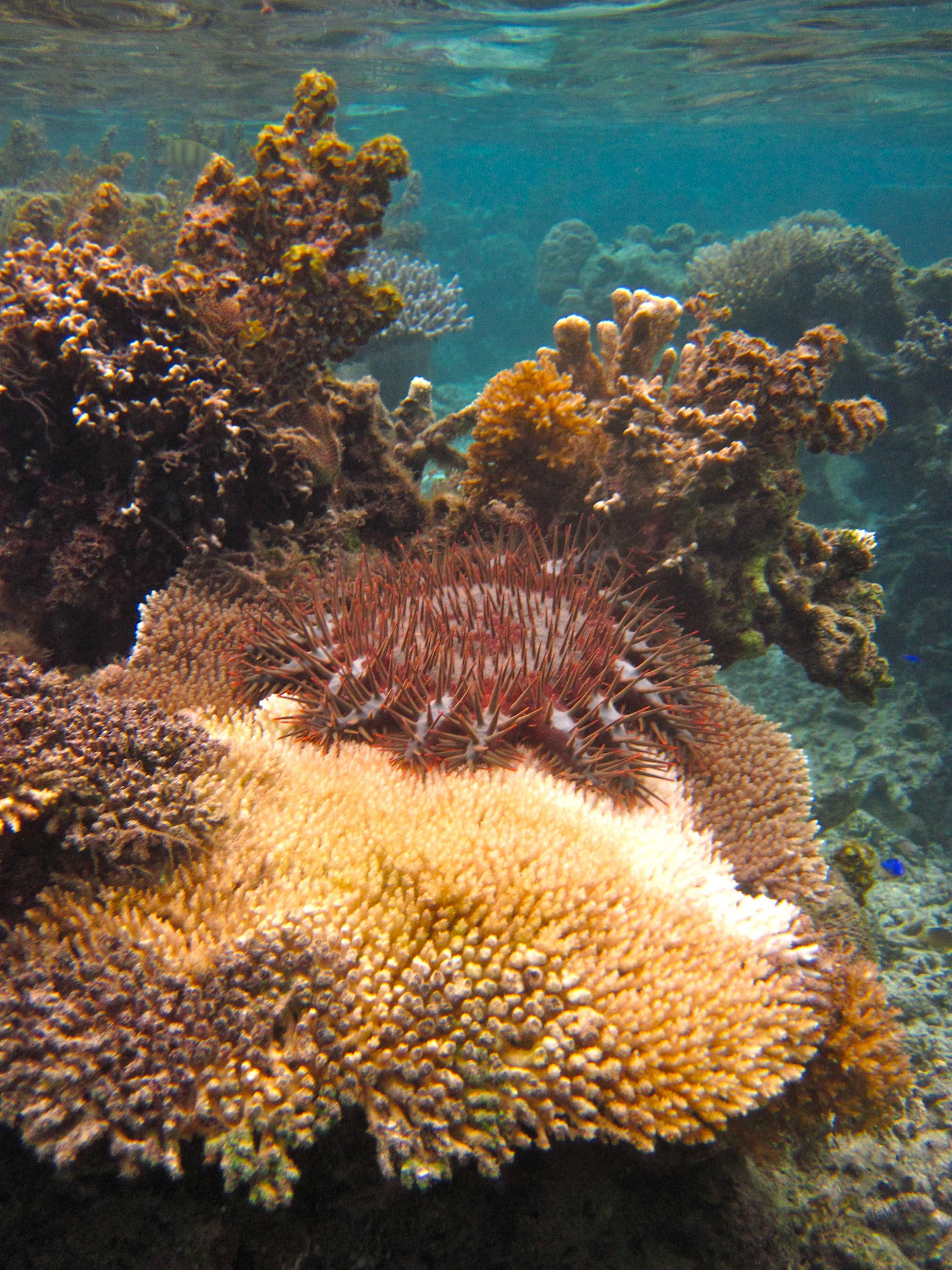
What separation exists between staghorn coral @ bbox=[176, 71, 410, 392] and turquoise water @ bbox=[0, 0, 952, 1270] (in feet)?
4.25

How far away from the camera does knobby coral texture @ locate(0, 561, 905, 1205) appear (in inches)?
68.6

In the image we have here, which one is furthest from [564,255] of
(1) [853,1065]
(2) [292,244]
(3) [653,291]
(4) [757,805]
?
(1) [853,1065]

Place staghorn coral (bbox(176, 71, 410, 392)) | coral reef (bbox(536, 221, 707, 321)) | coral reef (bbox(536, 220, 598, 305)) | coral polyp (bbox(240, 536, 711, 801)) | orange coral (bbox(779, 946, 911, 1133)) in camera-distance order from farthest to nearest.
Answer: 1. coral reef (bbox(536, 220, 598, 305))
2. coral reef (bbox(536, 221, 707, 321))
3. staghorn coral (bbox(176, 71, 410, 392))
4. coral polyp (bbox(240, 536, 711, 801))
5. orange coral (bbox(779, 946, 911, 1133))

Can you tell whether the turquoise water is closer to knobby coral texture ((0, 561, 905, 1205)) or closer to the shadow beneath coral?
the shadow beneath coral

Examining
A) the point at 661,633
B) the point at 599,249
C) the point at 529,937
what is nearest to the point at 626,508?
the point at 661,633

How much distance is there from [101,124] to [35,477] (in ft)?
157

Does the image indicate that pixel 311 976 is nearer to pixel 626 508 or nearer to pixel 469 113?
pixel 626 508

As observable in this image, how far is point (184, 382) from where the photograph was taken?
3.72 meters

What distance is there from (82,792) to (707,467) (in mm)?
3609

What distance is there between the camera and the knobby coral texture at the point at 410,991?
1741 millimetres

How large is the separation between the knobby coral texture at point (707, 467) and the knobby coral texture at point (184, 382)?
1249 millimetres

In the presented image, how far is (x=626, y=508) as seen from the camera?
14.3 ft

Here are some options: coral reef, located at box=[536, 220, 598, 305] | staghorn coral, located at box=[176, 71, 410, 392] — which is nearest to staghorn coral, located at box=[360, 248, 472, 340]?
staghorn coral, located at box=[176, 71, 410, 392]

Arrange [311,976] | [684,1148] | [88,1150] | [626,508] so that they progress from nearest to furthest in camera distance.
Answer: [88,1150] → [311,976] → [684,1148] → [626,508]
